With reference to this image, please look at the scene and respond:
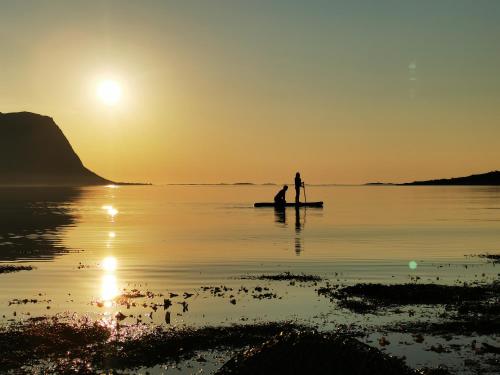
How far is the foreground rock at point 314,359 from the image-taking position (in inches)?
392

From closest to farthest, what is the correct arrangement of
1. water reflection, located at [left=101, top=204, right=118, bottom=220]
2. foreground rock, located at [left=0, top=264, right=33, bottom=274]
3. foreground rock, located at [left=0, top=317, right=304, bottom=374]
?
1. foreground rock, located at [left=0, top=317, right=304, bottom=374]
2. foreground rock, located at [left=0, top=264, right=33, bottom=274]
3. water reflection, located at [left=101, top=204, right=118, bottom=220]

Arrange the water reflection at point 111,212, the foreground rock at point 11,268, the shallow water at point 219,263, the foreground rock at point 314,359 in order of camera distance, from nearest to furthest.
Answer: the foreground rock at point 314,359 < the shallow water at point 219,263 < the foreground rock at point 11,268 < the water reflection at point 111,212

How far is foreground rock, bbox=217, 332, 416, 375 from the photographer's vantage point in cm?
995

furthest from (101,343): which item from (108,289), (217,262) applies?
(217,262)

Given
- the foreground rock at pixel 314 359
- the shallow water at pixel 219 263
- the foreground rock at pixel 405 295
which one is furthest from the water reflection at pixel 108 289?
the foreground rock at pixel 314 359

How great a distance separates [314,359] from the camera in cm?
1002

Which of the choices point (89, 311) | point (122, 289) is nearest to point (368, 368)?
point (89, 311)

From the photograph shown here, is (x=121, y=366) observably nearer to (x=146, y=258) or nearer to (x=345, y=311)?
(x=345, y=311)

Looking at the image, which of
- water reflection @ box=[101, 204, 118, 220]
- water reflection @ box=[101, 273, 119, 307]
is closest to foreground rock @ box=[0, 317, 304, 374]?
water reflection @ box=[101, 273, 119, 307]

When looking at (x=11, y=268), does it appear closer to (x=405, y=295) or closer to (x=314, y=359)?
(x=405, y=295)

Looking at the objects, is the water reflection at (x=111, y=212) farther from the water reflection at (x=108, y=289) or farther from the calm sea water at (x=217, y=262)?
the water reflection at (x=108, y=289)

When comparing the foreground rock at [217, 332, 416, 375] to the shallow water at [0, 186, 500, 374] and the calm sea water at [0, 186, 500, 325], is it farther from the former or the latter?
the calm sea water at [0, 186, 500, 325]

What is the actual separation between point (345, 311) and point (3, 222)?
189 feet

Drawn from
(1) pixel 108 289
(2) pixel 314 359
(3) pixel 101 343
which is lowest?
(1) pixel 108 289
